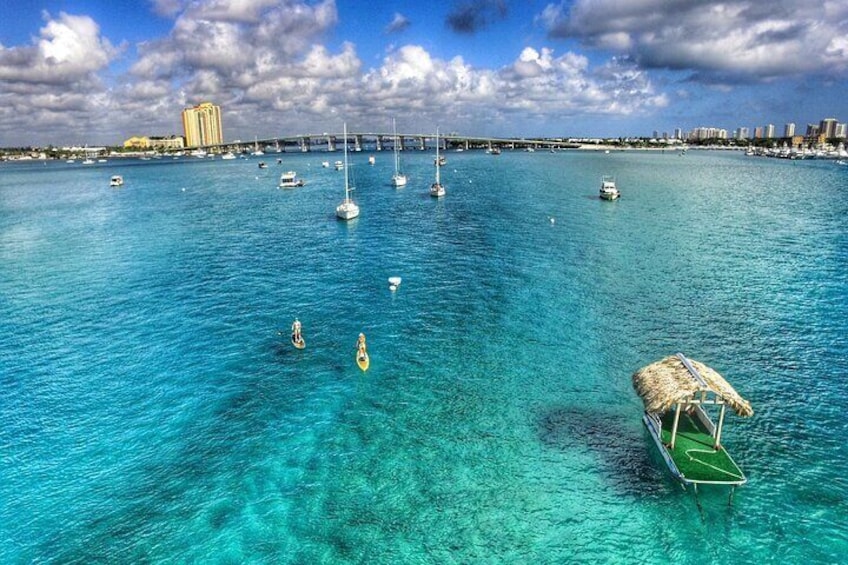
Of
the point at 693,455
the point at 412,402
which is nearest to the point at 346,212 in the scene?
the point at 412,402

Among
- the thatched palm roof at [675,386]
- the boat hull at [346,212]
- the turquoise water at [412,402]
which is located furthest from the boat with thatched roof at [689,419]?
the boat hull at [346,212]

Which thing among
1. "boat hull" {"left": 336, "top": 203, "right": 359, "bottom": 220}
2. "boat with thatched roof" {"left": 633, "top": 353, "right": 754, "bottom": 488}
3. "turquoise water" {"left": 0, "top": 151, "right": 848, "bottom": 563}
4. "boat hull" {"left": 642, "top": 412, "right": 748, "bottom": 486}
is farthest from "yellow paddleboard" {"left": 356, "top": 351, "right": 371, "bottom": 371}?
"boat hull" {"left": 336, "top": 203, "right": 359, "bottom": 220}

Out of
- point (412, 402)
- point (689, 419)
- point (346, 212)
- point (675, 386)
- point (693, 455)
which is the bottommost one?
point (412, 402)

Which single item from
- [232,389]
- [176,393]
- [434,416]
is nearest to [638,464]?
[434,416]

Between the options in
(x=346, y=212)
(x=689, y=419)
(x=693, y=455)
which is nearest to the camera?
(x=693, y=455)

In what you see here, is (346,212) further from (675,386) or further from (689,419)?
(675,386)

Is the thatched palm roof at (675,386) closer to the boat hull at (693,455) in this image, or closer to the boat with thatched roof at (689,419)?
the boat with thatched roof at (689,419)

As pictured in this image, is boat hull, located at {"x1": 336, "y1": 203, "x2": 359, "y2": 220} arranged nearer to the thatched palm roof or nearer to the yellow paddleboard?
the yellow paddleboard

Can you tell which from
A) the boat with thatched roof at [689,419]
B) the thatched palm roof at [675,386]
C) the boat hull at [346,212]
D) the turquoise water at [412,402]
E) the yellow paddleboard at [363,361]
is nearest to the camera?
the turquoise water at [412,402]
